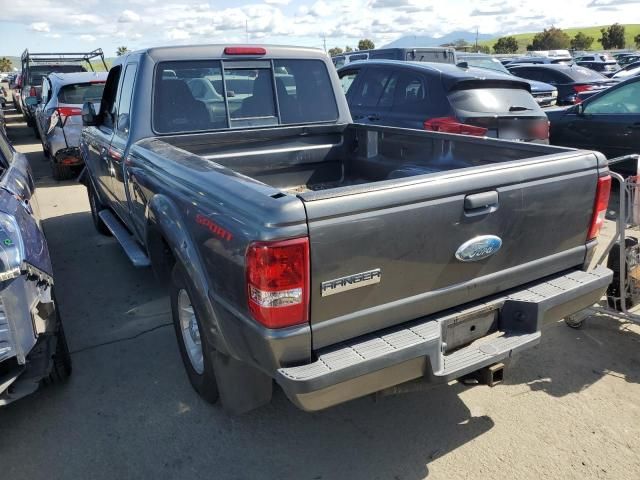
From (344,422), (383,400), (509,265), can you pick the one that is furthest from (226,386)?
(509,265)

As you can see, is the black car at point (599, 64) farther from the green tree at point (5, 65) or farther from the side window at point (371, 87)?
the green tree at point (5, 65)

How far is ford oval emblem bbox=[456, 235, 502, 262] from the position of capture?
8.14 feet

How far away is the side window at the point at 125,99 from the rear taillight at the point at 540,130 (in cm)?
489

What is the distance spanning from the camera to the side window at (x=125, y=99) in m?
4.07

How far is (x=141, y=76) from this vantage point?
388 cm

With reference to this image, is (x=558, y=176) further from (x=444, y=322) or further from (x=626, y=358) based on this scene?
(x=626, y=358)

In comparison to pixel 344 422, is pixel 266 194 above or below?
above

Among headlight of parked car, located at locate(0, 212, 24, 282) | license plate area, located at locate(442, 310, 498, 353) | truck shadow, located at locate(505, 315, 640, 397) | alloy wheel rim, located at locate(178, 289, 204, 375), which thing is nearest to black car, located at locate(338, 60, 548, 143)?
truck shadow, located at locate(505, 315, 640, 397)

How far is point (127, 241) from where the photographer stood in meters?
4.65

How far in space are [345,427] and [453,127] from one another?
4259 mm

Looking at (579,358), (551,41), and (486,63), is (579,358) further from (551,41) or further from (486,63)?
(551,41)

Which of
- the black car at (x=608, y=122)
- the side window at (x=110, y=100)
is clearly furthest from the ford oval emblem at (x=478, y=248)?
the black car at (x=608, y=122)

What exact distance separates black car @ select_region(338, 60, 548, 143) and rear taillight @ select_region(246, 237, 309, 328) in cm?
470

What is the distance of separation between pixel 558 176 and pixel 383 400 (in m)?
1.64
